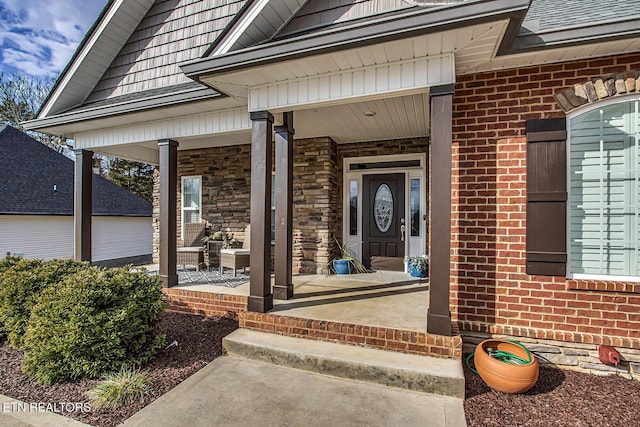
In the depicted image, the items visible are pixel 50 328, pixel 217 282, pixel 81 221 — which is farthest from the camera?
pixel 81 221

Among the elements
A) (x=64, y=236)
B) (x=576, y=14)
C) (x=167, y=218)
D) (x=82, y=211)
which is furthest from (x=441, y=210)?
(x=64, y=236)

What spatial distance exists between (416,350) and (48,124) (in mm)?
6629

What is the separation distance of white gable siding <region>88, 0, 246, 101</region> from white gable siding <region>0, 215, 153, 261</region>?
5438mm

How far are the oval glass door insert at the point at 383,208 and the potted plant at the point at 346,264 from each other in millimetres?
852

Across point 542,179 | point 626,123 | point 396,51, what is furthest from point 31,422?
point 626,123

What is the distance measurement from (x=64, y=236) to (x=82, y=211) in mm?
5829

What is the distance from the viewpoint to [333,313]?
11.2 ft

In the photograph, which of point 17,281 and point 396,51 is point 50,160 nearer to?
point 17,281

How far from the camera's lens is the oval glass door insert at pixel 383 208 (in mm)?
6117

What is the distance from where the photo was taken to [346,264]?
5.68 m

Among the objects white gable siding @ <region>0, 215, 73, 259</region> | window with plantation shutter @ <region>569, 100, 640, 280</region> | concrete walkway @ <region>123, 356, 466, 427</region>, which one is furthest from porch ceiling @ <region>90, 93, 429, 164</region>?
white gable siding @ <region>0, 215, 73, 259</region>

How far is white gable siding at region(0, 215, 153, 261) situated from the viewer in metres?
8.52

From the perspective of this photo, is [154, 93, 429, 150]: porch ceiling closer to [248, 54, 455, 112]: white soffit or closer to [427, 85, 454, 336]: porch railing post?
[248, 54, 455, 112]: white soffit

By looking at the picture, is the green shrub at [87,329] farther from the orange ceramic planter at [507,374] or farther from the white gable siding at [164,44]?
the white gable siding at [164,44]
